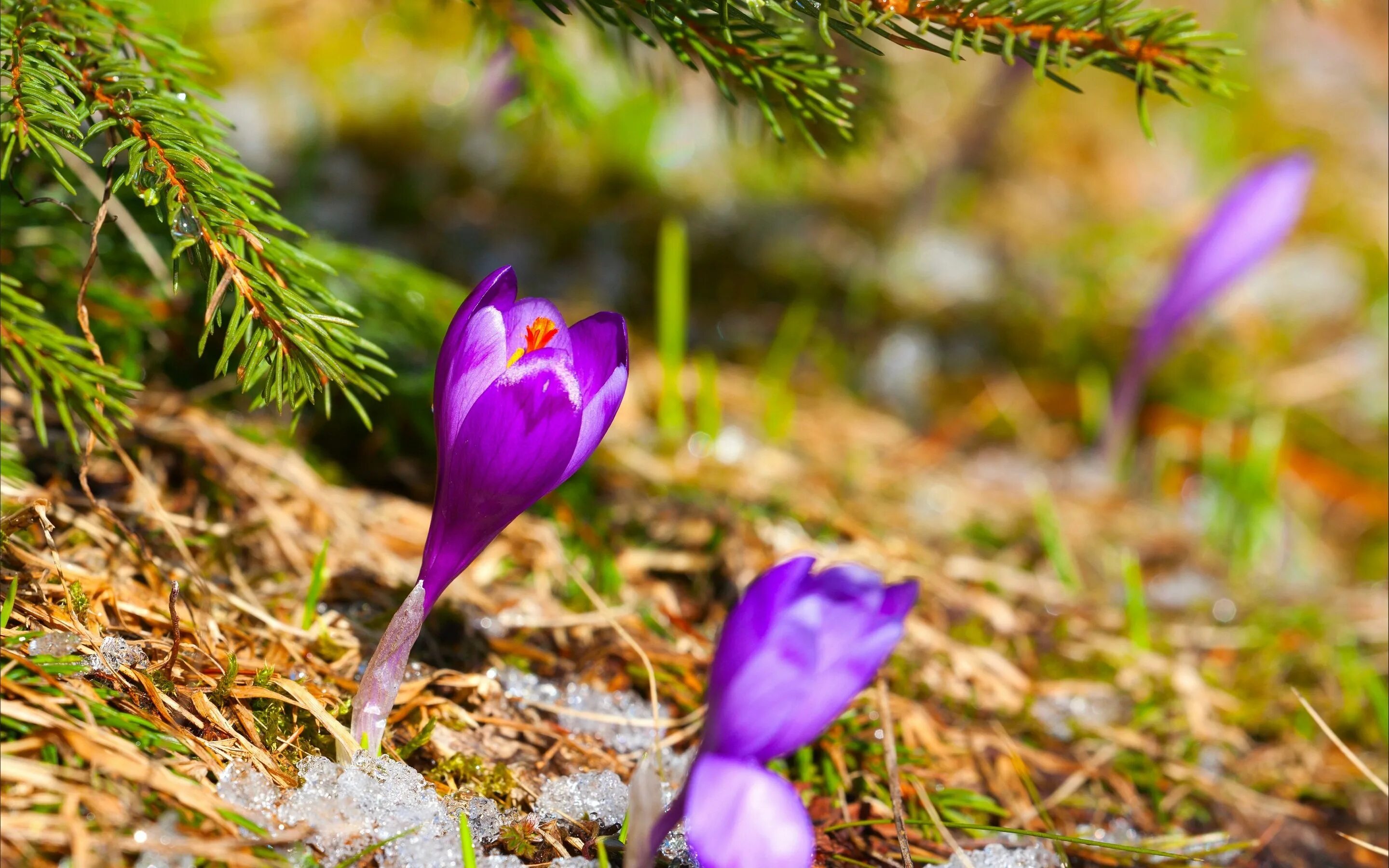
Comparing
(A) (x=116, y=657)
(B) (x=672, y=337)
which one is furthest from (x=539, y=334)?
(B) (x=672, y=337)

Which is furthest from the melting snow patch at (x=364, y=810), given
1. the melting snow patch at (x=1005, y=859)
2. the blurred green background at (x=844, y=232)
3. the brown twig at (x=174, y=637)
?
the blurred green background at (x=844, y=232)

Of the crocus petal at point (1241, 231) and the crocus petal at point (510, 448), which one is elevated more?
the crocus petal at point (510, 448)

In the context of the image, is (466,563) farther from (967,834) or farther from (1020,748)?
(1020,748)

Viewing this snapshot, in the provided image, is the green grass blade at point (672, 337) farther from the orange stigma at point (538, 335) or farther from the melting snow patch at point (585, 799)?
the orange stigma at point (538, 335)

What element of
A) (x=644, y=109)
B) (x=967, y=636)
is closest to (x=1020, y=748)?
(x=967, y=636)

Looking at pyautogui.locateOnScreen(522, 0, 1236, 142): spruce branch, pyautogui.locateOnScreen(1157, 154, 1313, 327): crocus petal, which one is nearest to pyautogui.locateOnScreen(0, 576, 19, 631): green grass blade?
pyautogui.locateOnScreen(522, 0, 1236, 142): spruce branch
